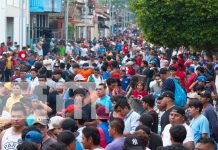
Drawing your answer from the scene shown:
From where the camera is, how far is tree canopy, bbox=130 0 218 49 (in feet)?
79.8

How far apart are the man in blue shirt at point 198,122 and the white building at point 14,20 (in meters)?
29.8

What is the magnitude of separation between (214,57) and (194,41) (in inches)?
168

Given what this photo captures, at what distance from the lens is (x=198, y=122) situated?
11.8 metres

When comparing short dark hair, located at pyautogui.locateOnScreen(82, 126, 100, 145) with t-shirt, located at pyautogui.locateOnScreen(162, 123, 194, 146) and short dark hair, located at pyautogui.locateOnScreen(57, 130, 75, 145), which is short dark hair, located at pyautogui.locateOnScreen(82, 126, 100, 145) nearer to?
short dark hair, located at pyautogui.locateOnScreen(57, 130, 75, 145)

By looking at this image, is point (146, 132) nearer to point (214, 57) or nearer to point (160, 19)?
point (160, 19)

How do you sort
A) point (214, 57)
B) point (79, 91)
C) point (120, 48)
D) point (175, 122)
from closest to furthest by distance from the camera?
point (175, 122), point (79, 91), point (214, 57), point (120, 48)

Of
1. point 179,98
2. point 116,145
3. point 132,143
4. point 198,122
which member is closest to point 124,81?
point 179,98

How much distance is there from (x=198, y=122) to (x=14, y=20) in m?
33.7

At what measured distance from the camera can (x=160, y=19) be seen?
25.0 metres

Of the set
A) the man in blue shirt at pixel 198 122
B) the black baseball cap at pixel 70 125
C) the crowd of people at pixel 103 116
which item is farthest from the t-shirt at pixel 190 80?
the black baseball cap at pixel 70 125

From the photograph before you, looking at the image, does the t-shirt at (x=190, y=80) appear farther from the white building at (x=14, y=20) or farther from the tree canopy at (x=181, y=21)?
the white building at (x=14, y=20)

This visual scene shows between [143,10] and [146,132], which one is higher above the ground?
[143,10]

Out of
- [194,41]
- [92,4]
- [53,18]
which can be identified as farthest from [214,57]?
[92,4]

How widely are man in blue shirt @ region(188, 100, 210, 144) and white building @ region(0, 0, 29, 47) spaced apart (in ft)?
97.7
